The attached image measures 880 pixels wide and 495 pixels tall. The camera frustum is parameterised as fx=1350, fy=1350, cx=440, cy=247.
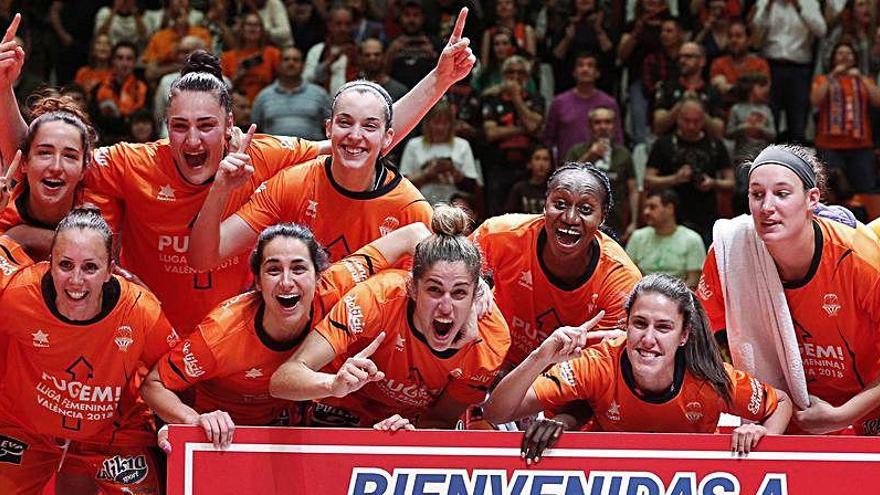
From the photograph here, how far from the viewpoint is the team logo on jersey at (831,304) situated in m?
5.12

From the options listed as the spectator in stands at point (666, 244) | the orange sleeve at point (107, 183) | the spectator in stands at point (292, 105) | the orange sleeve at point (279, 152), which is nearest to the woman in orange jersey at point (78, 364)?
the orange sleeve at point (107, 183)

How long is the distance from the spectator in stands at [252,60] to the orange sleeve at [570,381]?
19.3 ft

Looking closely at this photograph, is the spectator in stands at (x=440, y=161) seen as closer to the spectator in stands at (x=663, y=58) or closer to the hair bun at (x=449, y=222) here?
the spectator in stands at (x=663, y=58)

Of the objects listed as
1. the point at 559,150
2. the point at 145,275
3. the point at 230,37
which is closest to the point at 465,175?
the point at 559,150

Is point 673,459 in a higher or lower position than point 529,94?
lower

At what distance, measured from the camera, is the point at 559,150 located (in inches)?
388

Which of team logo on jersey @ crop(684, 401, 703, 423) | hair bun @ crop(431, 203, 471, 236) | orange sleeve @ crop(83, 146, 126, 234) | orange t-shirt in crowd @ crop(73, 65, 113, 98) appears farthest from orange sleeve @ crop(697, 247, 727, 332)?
orange t-shirt in crowd @ crop(73, 65, 113, 98)

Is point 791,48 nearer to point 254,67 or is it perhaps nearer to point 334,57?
point 334,57

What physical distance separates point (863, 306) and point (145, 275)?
2831 millimetres

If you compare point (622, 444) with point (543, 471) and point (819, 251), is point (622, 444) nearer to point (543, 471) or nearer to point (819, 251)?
point (543, 471)

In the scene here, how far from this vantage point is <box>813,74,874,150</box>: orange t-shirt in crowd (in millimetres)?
9781

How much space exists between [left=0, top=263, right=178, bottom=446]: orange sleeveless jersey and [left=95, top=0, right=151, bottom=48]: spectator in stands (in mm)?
6419

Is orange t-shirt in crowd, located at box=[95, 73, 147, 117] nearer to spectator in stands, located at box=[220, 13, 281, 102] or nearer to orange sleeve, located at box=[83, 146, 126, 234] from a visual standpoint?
spectator in stands, located at box=[220, 13, 281, 102]

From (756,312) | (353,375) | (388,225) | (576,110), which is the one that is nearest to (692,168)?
(576,110)
